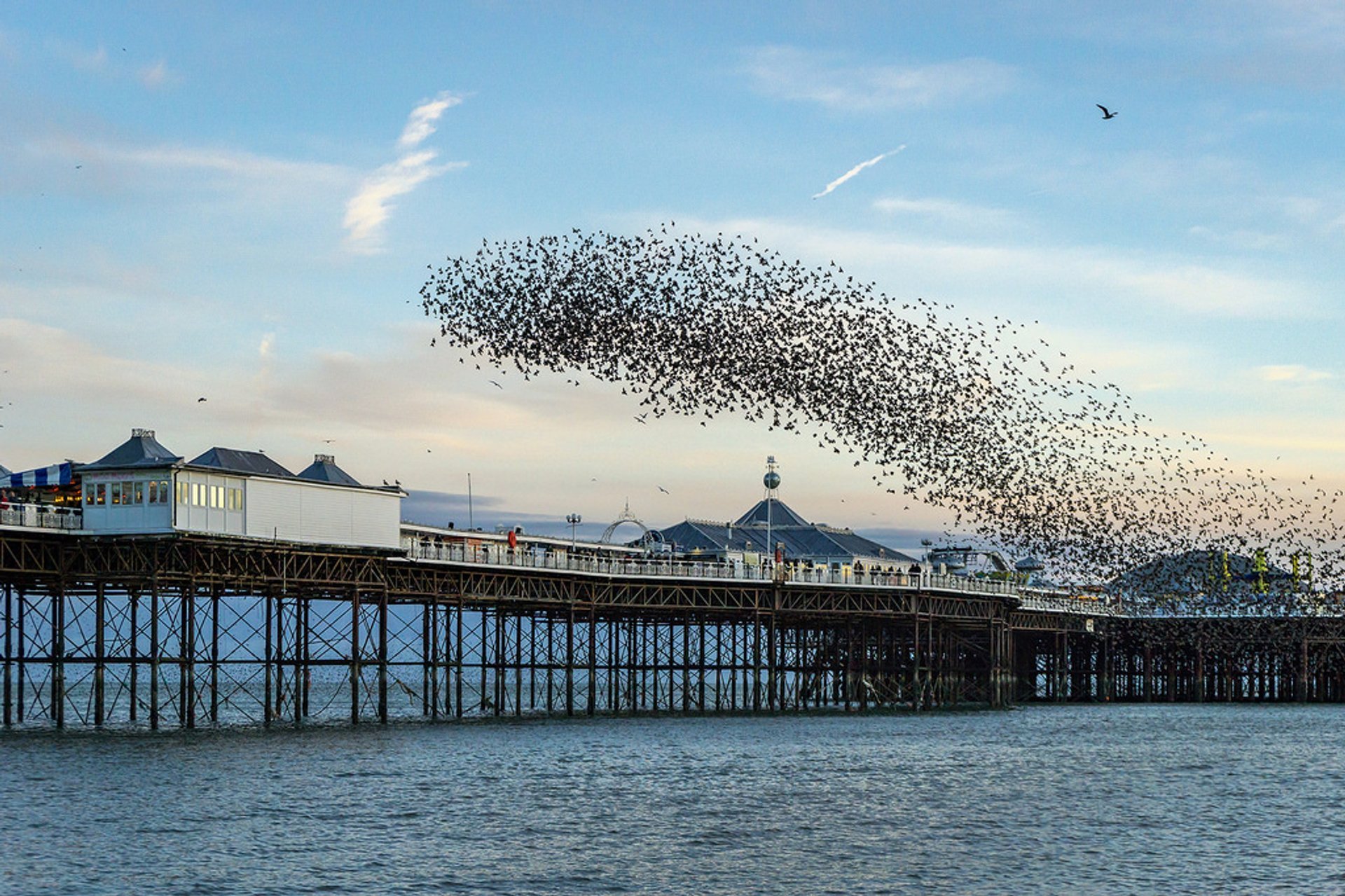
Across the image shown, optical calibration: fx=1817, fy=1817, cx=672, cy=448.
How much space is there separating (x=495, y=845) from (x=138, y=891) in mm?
10974

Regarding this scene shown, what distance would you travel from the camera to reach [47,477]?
279 ft

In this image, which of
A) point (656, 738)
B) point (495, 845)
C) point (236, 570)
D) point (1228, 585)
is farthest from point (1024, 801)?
point (1228, 585)

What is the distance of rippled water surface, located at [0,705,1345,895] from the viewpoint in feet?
145

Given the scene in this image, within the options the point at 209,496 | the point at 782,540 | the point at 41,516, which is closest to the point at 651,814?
the point at 209,496

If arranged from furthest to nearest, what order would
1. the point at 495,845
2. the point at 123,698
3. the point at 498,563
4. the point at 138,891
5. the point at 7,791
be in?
the point at 123,698, the point at 498,563, the point at 7,791, the point at 495,845, the point at 138,891

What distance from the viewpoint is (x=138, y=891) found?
4109cm

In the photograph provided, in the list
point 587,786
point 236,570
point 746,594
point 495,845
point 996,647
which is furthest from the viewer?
point 996,647

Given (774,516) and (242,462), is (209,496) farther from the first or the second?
(774,516)

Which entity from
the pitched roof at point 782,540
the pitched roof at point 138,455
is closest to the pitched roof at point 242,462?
the pitched roof at point 138,455

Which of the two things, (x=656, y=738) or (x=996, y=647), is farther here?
(x=996, y=647)

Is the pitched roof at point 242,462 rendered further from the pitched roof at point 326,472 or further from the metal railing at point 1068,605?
the metal railing at point 1068,605

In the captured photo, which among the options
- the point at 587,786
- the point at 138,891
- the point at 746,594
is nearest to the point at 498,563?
the point at 746,594

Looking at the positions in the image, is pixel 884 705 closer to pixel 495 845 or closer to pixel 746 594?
pixel 746 594

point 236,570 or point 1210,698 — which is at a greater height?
point 236,570
